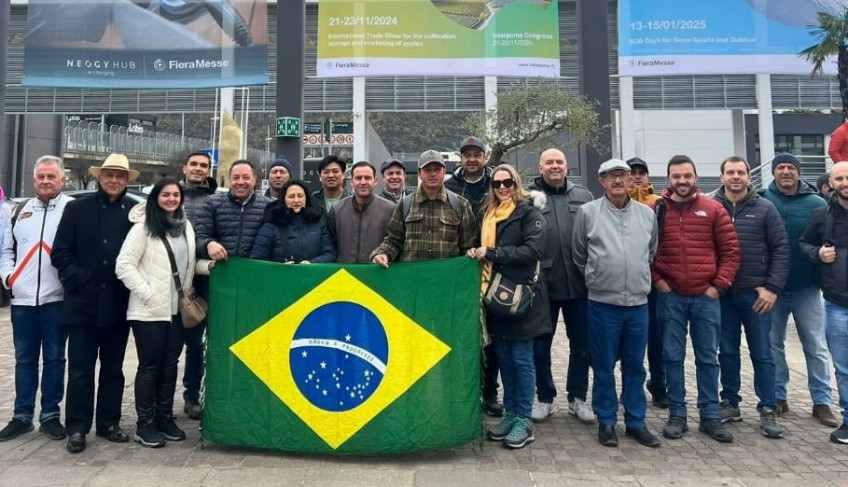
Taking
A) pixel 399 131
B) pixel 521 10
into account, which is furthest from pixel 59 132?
pixel 399 131

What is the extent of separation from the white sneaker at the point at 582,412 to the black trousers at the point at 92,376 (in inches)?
135

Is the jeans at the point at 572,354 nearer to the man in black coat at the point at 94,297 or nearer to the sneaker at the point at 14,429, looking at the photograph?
the man in black coat at the point at 94,297

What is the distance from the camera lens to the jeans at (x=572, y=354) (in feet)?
14.9

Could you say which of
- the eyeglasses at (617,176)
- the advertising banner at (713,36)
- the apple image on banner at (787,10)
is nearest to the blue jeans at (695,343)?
the eyeglasses at (617,176)

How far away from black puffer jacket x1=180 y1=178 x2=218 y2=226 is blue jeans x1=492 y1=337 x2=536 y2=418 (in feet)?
8.21

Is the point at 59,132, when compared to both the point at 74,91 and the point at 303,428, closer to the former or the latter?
the point at 74,91

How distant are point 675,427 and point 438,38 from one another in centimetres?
958

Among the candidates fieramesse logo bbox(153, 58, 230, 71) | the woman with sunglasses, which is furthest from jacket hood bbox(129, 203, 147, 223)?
fieramesse logo bbox(153, 58, 230, 71)

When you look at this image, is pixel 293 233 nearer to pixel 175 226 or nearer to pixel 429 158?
pixel 175 226

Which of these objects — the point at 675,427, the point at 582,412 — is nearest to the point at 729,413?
the point at 675,427

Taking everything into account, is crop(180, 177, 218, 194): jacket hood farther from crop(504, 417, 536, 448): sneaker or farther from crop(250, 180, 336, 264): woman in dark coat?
crop(504, 417, 536, 448): sneaker

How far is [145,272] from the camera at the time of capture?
383cm

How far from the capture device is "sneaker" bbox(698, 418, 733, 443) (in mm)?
4082

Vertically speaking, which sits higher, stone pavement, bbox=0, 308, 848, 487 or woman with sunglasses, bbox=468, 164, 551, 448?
woman with sunglasses, bbox=468, 164, 551, 448
